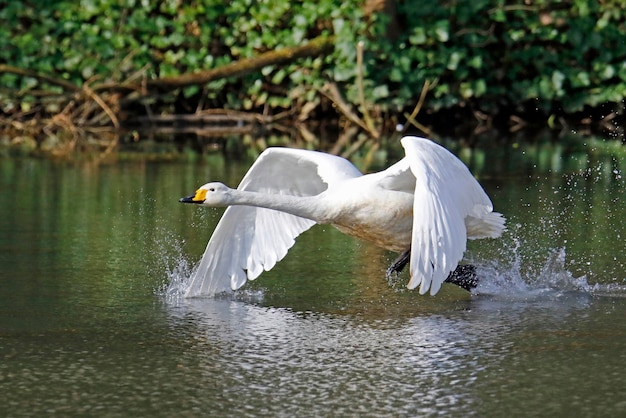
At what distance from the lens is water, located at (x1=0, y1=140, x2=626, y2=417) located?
496 cm

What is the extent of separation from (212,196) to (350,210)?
2.47 ft

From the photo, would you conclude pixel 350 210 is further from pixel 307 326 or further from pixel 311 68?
pixel 311 68

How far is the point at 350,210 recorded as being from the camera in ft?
22.6

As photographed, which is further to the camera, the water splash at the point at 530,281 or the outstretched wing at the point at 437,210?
the water splash at the point at 530,281

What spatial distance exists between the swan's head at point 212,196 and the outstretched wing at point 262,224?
1.56 ft

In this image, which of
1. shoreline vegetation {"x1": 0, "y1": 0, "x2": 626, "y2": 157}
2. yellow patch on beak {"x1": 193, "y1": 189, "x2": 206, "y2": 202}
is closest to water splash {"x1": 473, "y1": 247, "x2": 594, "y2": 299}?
yellow patch on beak {"x1": 193, "y1": 189, "x2": 206, "y2": 202}

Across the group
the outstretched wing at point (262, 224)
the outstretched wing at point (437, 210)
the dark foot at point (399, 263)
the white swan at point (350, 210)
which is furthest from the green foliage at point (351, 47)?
the outstretched wing at point (437, 210)

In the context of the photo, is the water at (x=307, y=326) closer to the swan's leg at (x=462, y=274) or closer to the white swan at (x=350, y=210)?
the swan's leg at (x=462, y=274)

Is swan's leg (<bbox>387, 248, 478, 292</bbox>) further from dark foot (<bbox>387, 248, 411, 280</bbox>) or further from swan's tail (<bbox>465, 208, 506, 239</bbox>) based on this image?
swan's tail (<bbox>465, 208, 506, 239</bbox>)

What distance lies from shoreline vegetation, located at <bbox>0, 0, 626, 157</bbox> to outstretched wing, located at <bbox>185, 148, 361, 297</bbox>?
892 centimetres

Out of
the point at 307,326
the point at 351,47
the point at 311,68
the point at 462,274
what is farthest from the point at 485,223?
the point at 311,68

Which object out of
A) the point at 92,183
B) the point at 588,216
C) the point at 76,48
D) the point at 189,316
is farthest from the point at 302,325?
the point at 76,48

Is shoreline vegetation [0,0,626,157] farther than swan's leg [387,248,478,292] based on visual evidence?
Yes

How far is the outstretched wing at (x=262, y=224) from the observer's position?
7.25m
